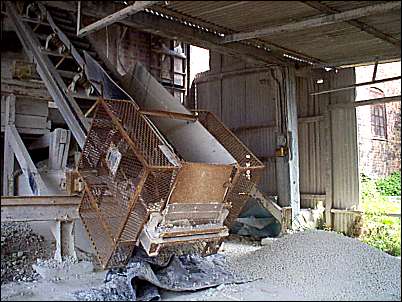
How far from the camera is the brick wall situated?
9.91 metres

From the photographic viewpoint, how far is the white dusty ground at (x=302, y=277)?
433cm

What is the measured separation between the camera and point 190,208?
4.88 metres

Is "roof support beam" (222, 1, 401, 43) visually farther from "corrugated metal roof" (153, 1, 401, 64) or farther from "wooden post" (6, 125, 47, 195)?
"wooden post" (6, 125, 47, 195)

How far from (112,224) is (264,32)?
304cm

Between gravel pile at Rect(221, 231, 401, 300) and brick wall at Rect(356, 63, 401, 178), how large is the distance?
162 inches

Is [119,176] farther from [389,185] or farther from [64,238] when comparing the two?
[389,185]

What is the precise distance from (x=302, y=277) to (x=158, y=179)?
2005 mm

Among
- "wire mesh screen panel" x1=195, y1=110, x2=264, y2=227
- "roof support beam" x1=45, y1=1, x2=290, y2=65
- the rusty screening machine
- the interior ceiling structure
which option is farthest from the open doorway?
the rusty screening machine

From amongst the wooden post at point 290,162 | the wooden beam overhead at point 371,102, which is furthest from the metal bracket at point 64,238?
the wooden beam overhead at point 371,102

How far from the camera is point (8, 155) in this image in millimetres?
7289

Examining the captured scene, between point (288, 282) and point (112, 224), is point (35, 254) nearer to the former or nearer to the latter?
point (112, 224)

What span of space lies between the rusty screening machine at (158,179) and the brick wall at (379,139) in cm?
508

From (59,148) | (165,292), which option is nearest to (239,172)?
(165,292)

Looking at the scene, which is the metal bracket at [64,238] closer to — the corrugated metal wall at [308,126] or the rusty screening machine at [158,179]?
the rusty screening machine at [158,179]
